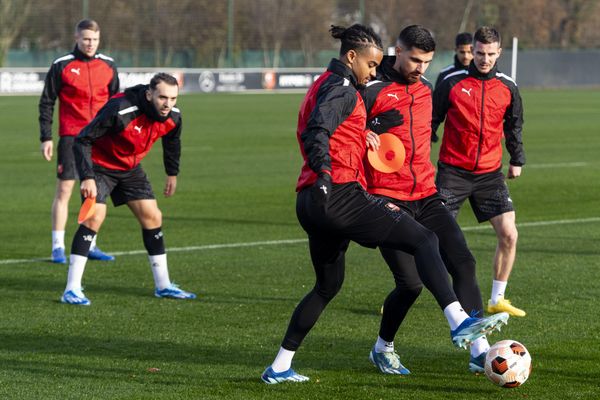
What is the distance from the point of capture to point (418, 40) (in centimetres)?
695

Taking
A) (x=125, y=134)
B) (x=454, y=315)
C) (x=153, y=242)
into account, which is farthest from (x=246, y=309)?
(x=454, y=315)

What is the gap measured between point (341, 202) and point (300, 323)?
810 mm

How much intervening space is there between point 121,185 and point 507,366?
4306 mm

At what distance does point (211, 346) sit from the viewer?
795 centimetres

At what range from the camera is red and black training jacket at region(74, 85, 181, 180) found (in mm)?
9133

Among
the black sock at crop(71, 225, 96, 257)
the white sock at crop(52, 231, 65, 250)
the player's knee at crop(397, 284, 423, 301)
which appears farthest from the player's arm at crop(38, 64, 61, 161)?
the player's knee at crop(397, 284, 423, 301)

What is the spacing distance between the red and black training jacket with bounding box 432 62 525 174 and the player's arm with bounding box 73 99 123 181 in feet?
8.24

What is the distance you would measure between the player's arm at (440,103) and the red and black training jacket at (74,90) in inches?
165

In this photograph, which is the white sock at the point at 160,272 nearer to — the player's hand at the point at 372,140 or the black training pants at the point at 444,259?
the black training pants at the point at 444,259

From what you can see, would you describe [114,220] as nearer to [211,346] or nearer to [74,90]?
[74,90]

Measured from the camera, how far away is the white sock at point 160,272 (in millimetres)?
9805

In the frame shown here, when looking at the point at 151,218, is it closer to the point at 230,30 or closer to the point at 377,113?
the point at 377,113

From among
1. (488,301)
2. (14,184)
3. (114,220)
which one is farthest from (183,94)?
(488,301)

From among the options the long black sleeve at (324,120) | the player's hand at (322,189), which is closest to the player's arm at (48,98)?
the long black sleeve at (324,120)
